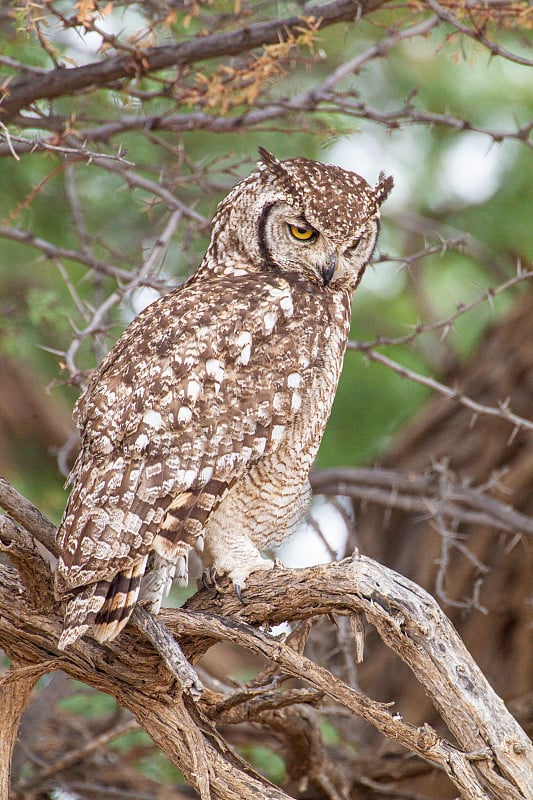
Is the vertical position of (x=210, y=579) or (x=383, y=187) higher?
(x=383, y=187)

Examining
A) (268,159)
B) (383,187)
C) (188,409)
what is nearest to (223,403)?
(188,409)

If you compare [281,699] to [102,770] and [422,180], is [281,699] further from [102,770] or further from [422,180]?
[422,180]

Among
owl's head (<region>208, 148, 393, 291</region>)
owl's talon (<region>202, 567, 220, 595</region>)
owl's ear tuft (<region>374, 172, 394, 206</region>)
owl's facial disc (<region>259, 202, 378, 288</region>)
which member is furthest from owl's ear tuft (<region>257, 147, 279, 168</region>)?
owl's talon (<region>202, 567, 220, 595</region>)

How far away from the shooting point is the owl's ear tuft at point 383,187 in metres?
3.26

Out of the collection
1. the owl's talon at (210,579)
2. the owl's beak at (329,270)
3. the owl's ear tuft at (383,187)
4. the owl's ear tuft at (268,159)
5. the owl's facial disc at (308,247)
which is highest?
the owl's ear tuft at (383,187)

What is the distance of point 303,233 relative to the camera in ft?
10.3

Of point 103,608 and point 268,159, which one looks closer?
point 103,608

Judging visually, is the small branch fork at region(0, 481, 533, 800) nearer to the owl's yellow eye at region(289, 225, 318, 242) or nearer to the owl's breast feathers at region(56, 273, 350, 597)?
the owl's breast feathers at region(56, 273, 350, 597)

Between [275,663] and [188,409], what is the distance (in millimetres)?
714

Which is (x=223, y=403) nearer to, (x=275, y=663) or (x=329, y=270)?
(x=329, y=270)

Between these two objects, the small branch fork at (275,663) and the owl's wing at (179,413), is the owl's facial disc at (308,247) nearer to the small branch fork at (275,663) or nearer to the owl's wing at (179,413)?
the owl's wing at (179,413)

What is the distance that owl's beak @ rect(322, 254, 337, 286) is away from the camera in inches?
122

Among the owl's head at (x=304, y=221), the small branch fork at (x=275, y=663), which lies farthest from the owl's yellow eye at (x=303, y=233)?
the small branch fork at (x=275, y=663)

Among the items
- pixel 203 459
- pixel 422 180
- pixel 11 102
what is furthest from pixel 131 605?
pixel 422 180
